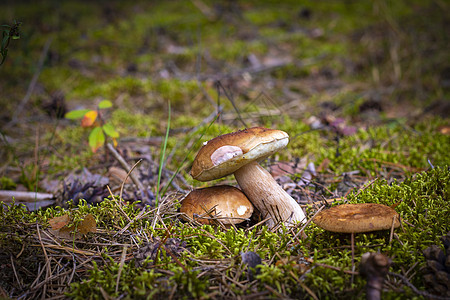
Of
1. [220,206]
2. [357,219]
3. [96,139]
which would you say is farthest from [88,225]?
[357,219]

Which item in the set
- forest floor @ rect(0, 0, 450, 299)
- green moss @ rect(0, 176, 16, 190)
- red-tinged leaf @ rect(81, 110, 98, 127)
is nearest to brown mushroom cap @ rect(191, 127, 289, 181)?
forest floor @ rect(0, 0, 450, 299)

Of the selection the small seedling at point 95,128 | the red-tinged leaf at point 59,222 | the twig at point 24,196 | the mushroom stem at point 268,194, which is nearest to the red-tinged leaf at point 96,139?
the small seedling at point 95,128

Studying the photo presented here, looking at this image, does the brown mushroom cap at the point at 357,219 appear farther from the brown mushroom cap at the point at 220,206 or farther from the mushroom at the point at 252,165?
the brown mushroom cap at the point at 220,206

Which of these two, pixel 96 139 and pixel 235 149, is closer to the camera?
pixel 235 149

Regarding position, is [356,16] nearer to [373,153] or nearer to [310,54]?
[310,54]

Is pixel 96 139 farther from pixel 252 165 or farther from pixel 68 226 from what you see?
pixel 252 165

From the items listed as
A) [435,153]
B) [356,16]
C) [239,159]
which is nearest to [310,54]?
[356,16]
